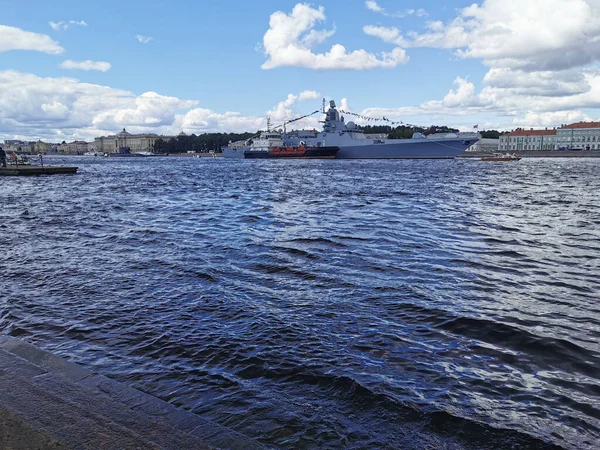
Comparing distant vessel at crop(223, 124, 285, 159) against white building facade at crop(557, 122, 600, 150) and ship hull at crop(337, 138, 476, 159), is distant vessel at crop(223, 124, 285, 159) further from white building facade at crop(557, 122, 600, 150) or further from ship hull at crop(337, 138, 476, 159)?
white building facade at crop(557, 122, 600, 150)

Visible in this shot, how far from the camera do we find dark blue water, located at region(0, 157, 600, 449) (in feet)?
13.1

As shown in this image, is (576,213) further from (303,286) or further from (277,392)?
(277,392)

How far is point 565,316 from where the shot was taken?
641 cm

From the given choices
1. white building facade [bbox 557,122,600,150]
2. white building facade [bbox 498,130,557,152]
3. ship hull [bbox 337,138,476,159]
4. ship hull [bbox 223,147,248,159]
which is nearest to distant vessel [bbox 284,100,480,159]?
ship hull [bbox 337,138,476,159]

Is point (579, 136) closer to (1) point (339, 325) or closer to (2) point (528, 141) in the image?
(2) point (528, 141)

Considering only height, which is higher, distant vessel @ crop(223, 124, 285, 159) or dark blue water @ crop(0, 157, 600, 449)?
distant vessel @ crop(223, 124, 285, 159)

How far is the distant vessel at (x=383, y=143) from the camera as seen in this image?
84938 mm

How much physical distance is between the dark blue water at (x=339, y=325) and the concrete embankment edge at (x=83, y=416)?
55 centimetres

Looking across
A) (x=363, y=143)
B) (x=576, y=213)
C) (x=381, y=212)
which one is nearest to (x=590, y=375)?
(x=381, y=212)

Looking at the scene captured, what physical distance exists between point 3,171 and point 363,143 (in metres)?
63.4

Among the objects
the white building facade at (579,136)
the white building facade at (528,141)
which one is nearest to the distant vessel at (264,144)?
the white building facade at (528,141)

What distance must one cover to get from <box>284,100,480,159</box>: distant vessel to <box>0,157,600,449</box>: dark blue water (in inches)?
2957

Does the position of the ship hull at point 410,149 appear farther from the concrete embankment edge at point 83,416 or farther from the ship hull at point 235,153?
the concrete embankment edge at point 83,416

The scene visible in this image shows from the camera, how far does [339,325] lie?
6.05 metres
